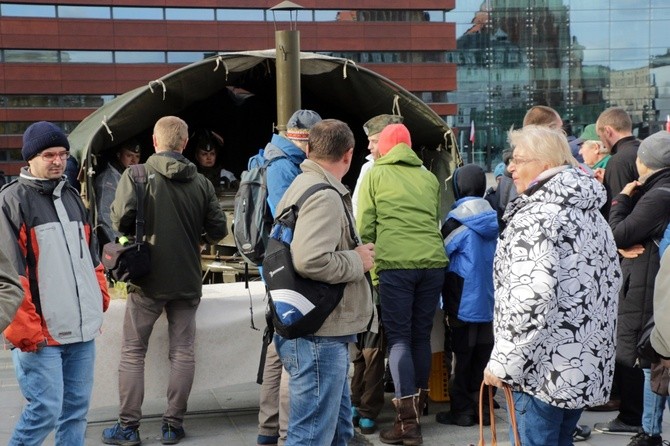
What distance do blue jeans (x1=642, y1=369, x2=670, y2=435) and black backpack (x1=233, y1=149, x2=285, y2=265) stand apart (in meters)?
2.50

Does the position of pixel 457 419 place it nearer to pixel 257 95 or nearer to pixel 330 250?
pixel 330 250

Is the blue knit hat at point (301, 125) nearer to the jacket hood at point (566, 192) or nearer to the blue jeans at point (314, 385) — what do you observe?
the blue jeans at point (314, 385)

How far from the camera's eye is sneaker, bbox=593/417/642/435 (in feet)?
19.2

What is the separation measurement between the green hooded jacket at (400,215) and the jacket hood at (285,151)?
64 centimetres

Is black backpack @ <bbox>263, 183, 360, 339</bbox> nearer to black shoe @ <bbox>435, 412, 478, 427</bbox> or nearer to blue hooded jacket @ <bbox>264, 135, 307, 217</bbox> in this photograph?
blue hooded jacket @ <bbox>264, 135, 307, 217</bbox>

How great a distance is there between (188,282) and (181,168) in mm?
735

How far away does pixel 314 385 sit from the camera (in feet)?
13.2

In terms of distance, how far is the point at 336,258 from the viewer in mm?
3967

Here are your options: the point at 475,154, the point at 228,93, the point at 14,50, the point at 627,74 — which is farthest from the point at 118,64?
the point at 228,93

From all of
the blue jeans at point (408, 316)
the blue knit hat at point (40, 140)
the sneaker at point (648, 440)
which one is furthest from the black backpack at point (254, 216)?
the sneaker at point (648, 440)

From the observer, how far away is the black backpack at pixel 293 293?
3.96 metres

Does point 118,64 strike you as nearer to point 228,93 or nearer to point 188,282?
point 228,93

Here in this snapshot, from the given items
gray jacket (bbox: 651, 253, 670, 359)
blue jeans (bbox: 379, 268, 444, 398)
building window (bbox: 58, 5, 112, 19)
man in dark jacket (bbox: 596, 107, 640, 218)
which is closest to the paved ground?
blue jeans (bbox: 379, 268, 444, 398)

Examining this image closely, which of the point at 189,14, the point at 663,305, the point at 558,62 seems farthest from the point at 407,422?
the point at 558,62
